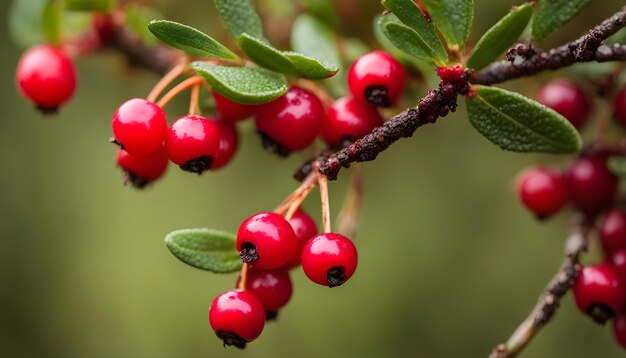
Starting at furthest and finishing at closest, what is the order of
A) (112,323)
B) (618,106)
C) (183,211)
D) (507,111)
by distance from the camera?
(112,323)
(183,211)
(618,106)
(507,111)

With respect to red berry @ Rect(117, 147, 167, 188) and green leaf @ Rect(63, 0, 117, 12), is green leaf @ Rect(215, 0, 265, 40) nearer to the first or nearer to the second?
red berry @ Rect(117, 147, 167, 188)

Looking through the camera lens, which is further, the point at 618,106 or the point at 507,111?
the point at 618,106

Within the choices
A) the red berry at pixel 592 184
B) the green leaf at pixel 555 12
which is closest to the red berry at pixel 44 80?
the green leaf at pixel 555 12

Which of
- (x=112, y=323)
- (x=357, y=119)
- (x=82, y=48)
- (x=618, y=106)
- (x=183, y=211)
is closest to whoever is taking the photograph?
(x=357, y=119)

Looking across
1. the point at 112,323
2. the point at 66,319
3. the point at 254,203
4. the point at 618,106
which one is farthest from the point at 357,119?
the point at 66,319

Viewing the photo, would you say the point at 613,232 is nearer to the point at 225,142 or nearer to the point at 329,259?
the point at 329,259

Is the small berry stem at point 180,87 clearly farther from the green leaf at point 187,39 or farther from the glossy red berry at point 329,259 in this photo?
the glossy red berry at point 329,259

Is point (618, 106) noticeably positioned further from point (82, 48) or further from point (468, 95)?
point (82, 48)
